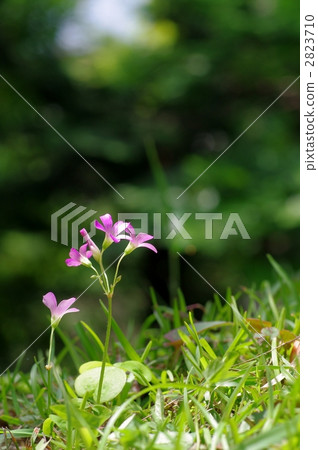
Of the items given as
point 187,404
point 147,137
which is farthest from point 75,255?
point 147,137

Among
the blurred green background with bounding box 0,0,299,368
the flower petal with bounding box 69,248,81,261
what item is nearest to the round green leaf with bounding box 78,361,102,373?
the flower petal with bounding box 69,248,81,261

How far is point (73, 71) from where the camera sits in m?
3.98

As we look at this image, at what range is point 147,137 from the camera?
3.53 meters

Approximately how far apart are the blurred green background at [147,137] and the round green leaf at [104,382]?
2529mm

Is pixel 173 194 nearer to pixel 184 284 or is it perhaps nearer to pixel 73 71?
pixel 184 284

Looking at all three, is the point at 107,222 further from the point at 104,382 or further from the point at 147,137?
the point at 147,137

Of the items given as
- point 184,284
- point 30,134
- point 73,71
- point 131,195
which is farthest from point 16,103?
point 184,284

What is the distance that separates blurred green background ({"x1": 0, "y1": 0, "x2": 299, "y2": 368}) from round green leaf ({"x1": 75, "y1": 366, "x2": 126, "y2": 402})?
8.30ft

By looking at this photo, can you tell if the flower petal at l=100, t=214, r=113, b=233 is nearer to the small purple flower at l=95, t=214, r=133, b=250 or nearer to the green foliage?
the small purple flower at l=95, t=214, r=133, b=250

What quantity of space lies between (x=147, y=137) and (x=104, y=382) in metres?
3.15

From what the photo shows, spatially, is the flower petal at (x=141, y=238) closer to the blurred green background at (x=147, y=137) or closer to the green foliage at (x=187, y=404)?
the green foliage at (x=187, y=404)

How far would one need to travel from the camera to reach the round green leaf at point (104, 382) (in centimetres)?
46

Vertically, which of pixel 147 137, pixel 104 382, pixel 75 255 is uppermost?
pixel 147 137

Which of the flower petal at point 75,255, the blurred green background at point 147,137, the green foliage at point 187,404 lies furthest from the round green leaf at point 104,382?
the blurred green background at point 147,137
